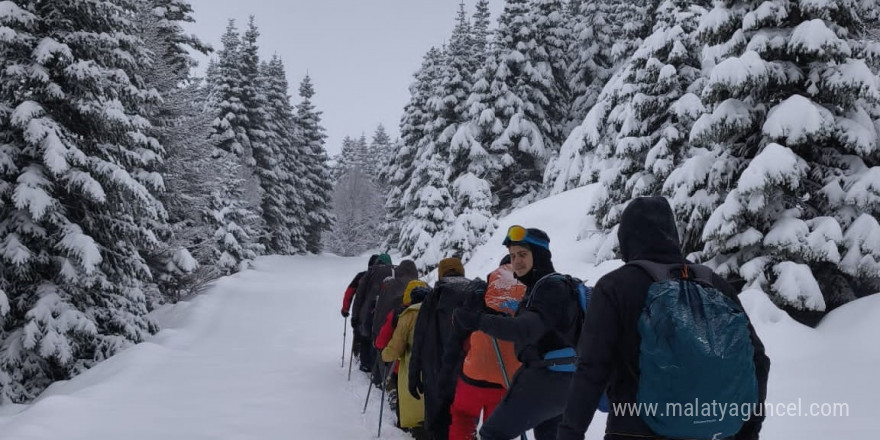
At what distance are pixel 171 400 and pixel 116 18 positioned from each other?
8.24m

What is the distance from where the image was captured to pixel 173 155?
1800 cm

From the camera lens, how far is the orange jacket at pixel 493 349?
14.3ft

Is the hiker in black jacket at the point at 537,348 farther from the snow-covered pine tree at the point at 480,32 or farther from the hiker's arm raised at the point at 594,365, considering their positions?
the snow-covered pine tree at the point at 480,32

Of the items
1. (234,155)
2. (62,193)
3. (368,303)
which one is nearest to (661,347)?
(368,303)

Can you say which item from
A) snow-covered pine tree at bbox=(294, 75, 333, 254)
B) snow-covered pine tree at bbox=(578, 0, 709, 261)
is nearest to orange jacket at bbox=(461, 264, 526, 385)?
snow-covered pine tree at bbox=(578, 0, 709, 261)

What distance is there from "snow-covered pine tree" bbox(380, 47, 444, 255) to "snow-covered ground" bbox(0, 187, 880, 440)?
25.1 meters

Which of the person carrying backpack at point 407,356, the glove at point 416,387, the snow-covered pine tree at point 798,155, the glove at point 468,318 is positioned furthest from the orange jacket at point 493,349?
the snow-covered pine tree at point 798,155

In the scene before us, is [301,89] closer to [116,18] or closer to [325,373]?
[116,18]

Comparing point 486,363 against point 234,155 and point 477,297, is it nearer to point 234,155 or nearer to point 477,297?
point 477,297

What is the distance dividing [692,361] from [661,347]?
12cm

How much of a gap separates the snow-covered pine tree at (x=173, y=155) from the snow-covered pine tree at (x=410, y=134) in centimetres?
1903

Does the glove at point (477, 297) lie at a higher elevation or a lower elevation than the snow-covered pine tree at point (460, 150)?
lower

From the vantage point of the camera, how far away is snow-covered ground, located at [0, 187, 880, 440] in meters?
6.21

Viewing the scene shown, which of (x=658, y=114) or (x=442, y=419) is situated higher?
(x=658, y=114)
